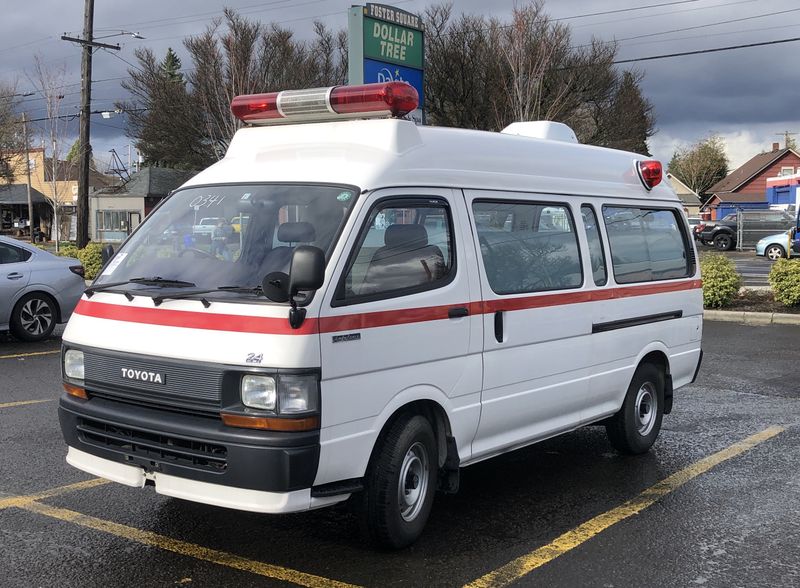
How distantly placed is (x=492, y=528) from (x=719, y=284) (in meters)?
11.7

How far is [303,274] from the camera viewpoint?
3.88 m

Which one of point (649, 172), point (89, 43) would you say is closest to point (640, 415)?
point (649, 172)

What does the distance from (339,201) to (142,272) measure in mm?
1213

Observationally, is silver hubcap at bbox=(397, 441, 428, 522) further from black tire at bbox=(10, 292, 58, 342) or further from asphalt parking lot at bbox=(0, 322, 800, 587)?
black tire at bbox=(10, 292, 58, 342)

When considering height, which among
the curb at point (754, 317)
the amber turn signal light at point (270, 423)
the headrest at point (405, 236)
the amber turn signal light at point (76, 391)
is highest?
the headrest at point (405, 236)

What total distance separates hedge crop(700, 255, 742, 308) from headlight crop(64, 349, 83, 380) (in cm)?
1291

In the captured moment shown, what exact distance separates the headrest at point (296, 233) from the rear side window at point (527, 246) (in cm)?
114

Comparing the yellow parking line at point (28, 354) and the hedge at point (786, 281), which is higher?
the hedge at point (786, 281)

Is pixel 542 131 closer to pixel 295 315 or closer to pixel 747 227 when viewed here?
pixel 295 315

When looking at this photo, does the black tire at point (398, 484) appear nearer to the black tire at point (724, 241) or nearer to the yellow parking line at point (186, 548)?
the yellow parking line at point (186, 548)

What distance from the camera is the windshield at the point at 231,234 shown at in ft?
14.6

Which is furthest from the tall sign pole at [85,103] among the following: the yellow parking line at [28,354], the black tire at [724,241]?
the black tire at [724,241]

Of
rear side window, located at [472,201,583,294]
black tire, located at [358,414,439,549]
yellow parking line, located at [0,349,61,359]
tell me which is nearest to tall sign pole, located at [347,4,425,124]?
yellow parking line, located at [0,349,61,359]

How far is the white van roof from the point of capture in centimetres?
466
